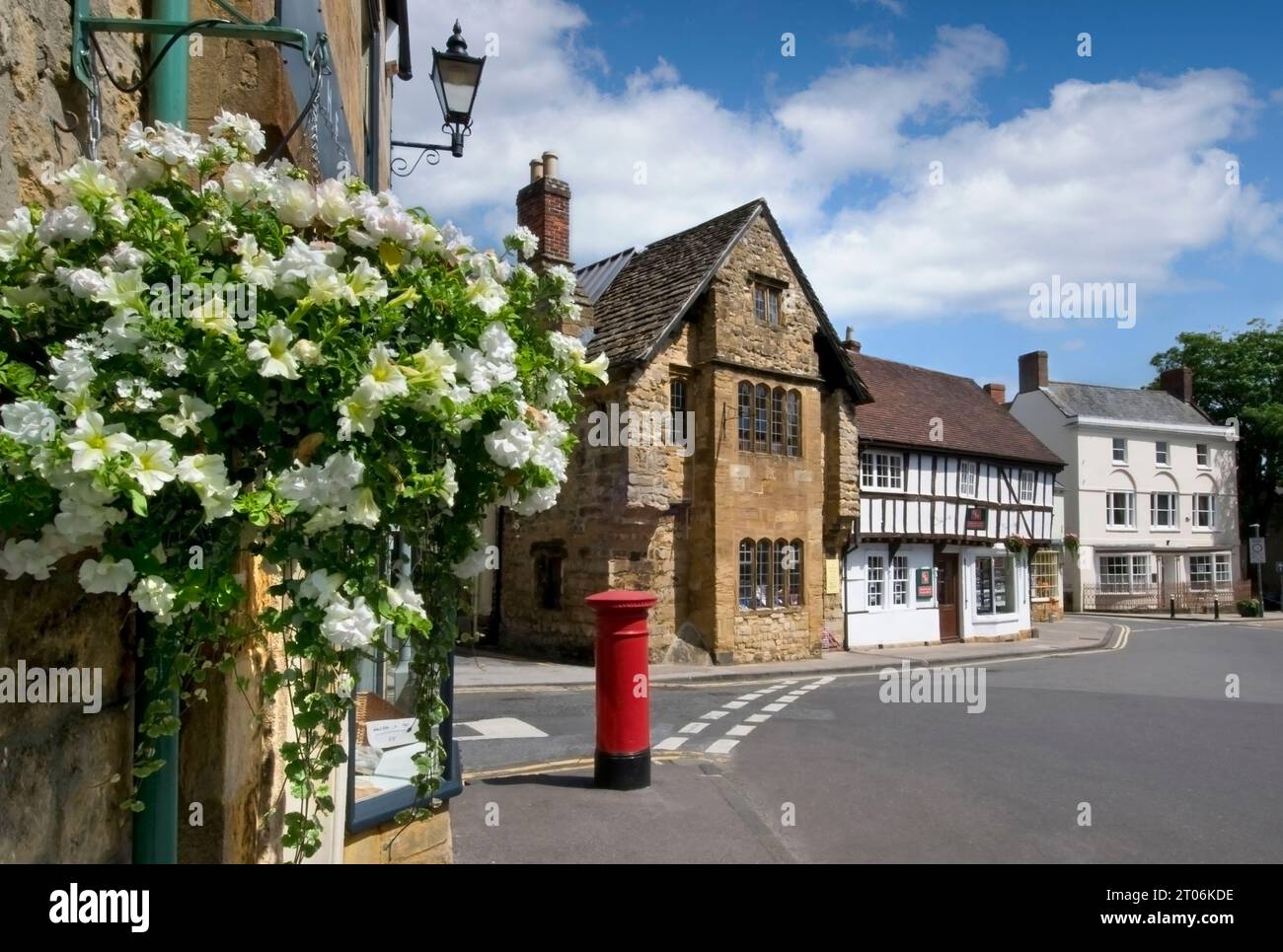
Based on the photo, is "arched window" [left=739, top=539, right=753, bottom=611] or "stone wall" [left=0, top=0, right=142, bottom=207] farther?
"arched window" [left=739, top=539, right=753, bottom=611]

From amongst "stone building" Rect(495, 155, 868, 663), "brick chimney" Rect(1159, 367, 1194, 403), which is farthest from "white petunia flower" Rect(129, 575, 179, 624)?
"brick chimney" Rect(1159, 367, 1194, 403)

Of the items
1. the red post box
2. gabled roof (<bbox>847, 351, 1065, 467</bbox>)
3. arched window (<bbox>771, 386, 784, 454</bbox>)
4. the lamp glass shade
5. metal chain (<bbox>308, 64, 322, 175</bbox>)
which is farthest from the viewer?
gabled roof (<bbox>847, 351, 1065, 467</bbox>)

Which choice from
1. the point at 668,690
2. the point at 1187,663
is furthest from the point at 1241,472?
the point at 668,690

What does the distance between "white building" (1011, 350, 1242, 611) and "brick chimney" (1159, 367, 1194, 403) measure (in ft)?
3.52

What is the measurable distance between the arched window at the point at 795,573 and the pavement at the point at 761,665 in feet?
4.73

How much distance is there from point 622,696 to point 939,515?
20.6m

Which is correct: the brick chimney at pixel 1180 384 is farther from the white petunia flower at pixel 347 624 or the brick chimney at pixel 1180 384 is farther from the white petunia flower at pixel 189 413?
the white petunia flower at pixel 189 413

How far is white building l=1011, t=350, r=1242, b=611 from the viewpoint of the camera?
3984cm

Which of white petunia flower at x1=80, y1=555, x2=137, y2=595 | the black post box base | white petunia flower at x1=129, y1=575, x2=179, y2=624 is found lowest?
the black post box base

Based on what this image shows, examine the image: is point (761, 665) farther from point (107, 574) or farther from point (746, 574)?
point (107, 574)

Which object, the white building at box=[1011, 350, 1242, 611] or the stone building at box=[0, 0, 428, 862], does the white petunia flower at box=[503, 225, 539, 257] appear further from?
the white building at box=[1011, 350, 1242, 611]

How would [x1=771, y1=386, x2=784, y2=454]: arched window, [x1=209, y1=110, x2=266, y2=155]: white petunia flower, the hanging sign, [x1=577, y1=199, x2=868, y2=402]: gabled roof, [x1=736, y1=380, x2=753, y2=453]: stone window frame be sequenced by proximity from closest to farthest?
1. [x1=209, y1=110, x2=266, y2=155]: white petunia flower
2. [x1=577, y1=199, x2=868, y2=402]: gabled roof
3. [x1=736, y1=380, x2=753, y2=453]: stone window frame
4. [x1=771, y1=386, x2=784, y2=454]: arched window
5. the hanging sign

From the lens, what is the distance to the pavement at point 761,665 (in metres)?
15.9

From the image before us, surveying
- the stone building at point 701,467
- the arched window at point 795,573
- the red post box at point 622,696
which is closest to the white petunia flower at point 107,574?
the red post box at point 622,696
